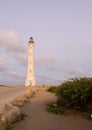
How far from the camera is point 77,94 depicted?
1619cm

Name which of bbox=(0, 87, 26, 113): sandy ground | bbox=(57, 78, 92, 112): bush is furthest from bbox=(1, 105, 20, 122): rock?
bbox=(57, 78, 92, 112): bush

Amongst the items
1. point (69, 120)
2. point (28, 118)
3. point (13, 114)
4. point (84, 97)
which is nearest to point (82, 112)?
point (84, 97)

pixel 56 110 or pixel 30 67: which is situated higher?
pixel 30 67

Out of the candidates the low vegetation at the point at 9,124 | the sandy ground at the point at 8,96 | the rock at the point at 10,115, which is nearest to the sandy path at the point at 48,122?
the low vegetation at the point at 9,124

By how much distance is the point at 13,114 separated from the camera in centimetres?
1336

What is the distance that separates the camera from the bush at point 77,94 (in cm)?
1608

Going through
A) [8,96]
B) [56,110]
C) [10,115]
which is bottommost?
[10,115]

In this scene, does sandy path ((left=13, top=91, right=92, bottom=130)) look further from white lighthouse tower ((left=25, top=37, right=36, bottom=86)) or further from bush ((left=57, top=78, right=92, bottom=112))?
white lighthouse tower ((left=25, top=37, right=36, bottom=86))

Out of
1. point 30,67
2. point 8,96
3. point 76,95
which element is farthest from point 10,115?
point 30,67

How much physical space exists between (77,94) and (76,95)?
0.08 meters

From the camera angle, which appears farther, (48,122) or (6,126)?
(48,122)

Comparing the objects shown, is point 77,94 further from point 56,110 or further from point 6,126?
point 6,126

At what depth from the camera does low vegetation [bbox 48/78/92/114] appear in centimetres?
1608

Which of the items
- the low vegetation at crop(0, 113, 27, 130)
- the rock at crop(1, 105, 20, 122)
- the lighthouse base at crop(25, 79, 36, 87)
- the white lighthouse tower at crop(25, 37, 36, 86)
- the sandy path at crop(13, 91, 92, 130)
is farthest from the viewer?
the white lighthouse tower at crop(25, 37, 36, 86)
